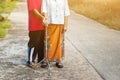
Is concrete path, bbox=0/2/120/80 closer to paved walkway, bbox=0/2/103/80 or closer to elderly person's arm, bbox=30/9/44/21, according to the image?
paved walkway, bbox=0/2/103/80

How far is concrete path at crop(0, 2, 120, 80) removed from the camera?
25.6 ft

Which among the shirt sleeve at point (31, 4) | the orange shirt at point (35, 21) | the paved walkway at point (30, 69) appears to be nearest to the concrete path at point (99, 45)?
the paved walkway at point (30, 69)

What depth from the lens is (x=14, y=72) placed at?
7938 mm

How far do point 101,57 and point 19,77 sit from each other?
2744 millimetres

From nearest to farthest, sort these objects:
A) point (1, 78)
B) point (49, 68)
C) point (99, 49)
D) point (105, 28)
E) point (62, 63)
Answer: point (1, 78) < point (49, 68) < point (62, 63) < point (99, 49) < point (105, 28)

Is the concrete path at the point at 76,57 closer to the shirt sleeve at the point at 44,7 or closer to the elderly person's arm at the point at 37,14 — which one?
the elderly person's arm at the point at 37,14

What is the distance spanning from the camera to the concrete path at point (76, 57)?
780cm

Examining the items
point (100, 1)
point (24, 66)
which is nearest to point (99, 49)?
point (24, 66)

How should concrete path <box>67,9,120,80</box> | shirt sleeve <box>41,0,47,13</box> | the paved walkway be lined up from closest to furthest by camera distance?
the paved walkway → shirt sleeve <box>41,0,47,13</box> → concrete path <box>67,9,120,80</box>

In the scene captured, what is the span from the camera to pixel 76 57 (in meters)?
9.57

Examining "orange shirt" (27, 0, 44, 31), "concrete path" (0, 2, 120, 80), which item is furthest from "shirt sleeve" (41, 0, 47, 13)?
"concrete path" (0, 2, 120, 80)

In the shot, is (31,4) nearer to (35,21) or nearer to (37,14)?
(37,14)

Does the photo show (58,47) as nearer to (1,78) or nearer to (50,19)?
(50,19)

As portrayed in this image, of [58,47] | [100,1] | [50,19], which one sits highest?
[50,19]
